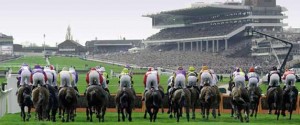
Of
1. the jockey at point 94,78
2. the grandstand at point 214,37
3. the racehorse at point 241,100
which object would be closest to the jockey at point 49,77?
the jockey at point 94,78

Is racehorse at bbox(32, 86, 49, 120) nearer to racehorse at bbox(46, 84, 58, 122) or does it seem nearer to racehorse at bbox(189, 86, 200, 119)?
racehorse at bbox(46, 84, 58, 122)

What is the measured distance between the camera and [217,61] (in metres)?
114

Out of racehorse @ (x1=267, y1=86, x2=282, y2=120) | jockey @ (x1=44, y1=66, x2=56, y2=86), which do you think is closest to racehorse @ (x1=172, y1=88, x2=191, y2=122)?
racehorse @ (x1=267, y1=86, x2=282, y2=120)

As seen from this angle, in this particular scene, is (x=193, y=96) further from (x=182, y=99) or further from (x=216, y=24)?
(x=216, y=24)

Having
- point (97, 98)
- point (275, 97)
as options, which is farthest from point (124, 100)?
point (275, 97)

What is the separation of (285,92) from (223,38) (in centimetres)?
10737

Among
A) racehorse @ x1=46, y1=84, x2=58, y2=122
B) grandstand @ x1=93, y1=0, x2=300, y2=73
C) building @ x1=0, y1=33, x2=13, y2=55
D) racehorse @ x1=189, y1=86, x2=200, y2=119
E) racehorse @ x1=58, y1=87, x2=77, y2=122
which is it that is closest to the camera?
racehorse @ x1=58, y1=87, x2=77, y2=122

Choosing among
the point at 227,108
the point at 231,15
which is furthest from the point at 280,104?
the point at 231,15

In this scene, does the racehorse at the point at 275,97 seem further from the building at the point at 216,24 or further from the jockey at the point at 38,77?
the building at the point at 216,24

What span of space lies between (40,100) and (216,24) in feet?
410

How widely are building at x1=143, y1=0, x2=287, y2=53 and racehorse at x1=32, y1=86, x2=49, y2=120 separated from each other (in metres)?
105

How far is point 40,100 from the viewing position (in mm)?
21688

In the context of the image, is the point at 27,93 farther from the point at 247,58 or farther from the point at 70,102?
the point at 247,58

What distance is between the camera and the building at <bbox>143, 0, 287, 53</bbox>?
133500 millimetres
